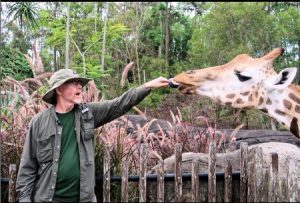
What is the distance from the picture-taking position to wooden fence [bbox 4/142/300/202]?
3207mm

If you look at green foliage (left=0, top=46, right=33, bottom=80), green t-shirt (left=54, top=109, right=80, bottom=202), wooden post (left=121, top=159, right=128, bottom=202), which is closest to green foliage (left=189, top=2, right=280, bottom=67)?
green foliage (left=0, top=46, right=33, bottom=80)

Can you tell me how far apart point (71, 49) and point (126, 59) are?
7.15ft

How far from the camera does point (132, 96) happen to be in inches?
123

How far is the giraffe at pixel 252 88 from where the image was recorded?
3.77 meters

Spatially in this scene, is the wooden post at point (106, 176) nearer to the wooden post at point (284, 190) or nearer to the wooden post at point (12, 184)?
the wooden post at point (12, 184)

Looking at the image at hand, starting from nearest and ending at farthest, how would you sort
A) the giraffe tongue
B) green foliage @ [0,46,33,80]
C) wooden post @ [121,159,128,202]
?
wooden post @ [121,159,128,202] < the giraffe tongue < green foliage @ [0,46,33,80]

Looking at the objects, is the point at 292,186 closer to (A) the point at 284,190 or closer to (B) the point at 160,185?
(A) the point at 284,190

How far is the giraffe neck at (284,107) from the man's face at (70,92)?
1441mm

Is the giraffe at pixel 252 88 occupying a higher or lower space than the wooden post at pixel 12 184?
higher

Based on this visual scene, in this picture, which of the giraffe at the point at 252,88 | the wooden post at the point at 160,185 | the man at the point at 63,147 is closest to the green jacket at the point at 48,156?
the man at the point at 63,147

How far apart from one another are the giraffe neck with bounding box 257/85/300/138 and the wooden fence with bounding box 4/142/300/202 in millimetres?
384

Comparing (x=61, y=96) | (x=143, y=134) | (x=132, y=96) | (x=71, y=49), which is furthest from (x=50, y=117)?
(x=71, y=49)

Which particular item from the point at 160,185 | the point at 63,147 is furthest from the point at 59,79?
the point at 160,185

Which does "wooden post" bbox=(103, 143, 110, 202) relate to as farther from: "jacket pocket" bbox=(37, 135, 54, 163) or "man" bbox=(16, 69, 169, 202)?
"jacket pocket" bbox=(37, 135, 54, 163)
